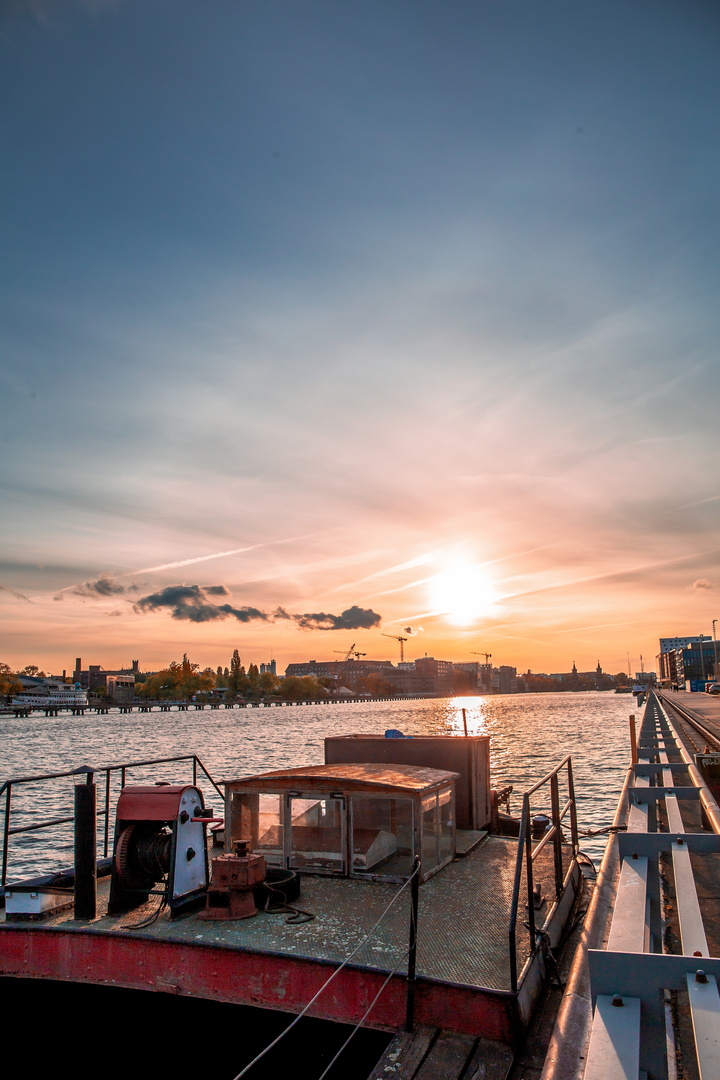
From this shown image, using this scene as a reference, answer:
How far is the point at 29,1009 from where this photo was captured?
9.47 m

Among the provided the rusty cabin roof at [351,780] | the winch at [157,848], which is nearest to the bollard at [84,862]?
the winch at [157,848]

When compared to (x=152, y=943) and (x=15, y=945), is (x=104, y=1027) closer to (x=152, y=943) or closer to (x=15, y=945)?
(x=15, y=945)

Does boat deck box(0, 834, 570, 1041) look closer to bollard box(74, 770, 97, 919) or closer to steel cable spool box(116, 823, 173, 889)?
bollard box(74, 770, 97, 919)

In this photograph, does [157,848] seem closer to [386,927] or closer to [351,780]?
[351,780]

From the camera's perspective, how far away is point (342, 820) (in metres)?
10.0

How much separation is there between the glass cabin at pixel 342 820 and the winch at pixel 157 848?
94 centimetres

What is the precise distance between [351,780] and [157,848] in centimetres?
281

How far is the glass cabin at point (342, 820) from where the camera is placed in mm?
9891

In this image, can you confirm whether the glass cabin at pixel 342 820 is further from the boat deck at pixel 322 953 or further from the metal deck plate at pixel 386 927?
the boat deck at pixel 322 953

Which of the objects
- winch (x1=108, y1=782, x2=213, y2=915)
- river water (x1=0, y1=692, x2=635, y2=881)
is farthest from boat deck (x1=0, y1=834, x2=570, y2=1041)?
river water (x1=0, y1=692, x2=635, y2=881)

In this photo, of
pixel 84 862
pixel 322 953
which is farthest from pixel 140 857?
pixel 322 953

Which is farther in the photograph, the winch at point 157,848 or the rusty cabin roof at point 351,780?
the rusty cabin roof at point 351,780

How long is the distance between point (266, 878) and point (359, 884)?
4.53ft

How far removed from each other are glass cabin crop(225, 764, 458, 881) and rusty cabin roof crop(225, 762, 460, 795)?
0.01 meters
